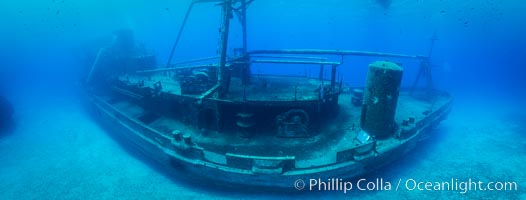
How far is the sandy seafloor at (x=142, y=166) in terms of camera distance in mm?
9984

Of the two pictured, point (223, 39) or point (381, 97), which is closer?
point (381, 97)

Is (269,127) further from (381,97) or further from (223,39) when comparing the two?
(381,97)

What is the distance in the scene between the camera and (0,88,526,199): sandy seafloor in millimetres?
9984

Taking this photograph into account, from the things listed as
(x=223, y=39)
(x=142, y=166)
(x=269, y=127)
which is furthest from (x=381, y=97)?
(x=142, y=166)

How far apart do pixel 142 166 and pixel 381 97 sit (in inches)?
447

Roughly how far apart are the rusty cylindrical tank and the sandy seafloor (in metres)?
2.02

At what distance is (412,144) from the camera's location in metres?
10.9

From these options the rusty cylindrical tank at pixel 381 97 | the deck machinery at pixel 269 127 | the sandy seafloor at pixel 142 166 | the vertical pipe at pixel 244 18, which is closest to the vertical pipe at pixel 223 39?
the deck machinery at pixel 269 127

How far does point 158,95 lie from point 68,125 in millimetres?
10492

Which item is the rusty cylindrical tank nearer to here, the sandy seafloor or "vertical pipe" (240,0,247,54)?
the sandy seafloor

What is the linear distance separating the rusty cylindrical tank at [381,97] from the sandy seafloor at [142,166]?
202 cm

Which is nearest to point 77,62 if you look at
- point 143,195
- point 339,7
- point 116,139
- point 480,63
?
point 116,139

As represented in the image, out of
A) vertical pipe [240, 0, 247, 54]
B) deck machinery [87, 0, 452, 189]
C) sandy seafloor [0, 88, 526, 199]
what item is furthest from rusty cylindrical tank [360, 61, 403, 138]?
vertical pipe [240, 0, 247, 54]

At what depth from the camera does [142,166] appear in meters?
12.4
